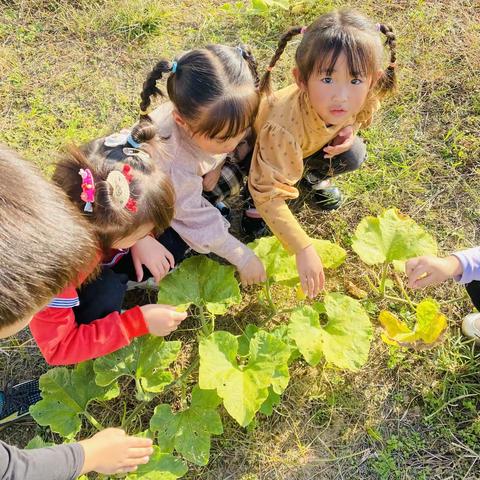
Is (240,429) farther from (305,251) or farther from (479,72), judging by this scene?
(479,72)

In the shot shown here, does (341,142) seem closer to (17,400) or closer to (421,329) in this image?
(421,329)

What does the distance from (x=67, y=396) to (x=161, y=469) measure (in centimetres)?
48

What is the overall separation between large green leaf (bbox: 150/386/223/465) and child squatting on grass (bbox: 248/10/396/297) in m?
0.63

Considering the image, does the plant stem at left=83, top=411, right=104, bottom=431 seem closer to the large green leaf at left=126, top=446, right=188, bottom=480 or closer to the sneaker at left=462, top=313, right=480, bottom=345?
the large green leaf at left=126, top=446, right=188, bottom=480

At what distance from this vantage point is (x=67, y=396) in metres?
2.14

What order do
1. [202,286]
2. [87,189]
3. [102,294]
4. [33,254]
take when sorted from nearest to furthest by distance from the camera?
→ [33,254] → [87,189] → [102,294] → [202,286]

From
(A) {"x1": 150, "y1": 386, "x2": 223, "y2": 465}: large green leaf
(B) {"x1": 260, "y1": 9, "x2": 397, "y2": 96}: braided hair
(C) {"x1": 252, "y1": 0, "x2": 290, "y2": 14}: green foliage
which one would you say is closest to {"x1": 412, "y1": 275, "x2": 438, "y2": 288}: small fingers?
(B) {"x1": 260, "y1": 9, "x2": 397, "y2": 96}: braided hair

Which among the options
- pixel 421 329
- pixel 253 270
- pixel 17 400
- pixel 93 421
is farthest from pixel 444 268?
pixel 17 400

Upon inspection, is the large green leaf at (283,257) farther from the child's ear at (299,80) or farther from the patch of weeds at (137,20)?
the patch of weeds at (137,20)

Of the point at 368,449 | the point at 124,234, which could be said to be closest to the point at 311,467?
the point at 368,449

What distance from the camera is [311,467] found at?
2.26m

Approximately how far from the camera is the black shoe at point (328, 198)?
2783 mm

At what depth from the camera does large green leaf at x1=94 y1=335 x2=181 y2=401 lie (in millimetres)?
2127

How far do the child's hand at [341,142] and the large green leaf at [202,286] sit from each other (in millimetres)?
697
